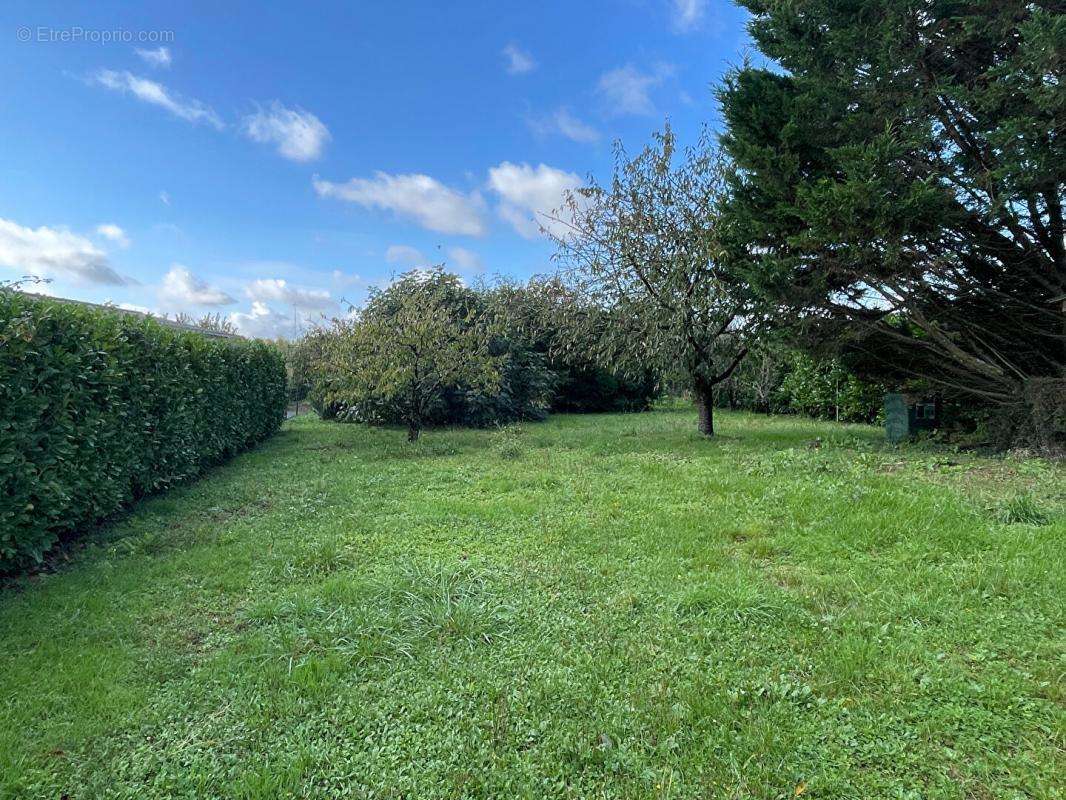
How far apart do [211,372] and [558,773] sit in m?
7.03

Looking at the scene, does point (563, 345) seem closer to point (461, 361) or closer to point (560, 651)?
point (461, 361)

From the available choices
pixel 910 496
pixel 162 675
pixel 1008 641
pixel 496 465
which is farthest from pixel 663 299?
pixel 162 675

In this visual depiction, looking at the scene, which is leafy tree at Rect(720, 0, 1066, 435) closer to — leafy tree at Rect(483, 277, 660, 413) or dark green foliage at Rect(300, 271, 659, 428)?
leafy tree at Rect(483, 277, 660, 413)

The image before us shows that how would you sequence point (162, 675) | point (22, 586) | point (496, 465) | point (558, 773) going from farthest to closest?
point (496, 465) → point (22, 586) → point (162, 675) → point (558, 773)

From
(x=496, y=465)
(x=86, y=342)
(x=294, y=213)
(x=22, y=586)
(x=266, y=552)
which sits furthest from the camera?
(x=294, y=213)

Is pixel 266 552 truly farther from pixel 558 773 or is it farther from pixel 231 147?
pixel 231 147

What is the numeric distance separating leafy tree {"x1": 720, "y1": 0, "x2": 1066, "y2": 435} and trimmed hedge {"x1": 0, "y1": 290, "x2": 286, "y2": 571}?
7.02m

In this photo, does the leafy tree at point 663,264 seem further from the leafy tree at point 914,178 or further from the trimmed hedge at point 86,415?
the trimmed hedge at point 86,415

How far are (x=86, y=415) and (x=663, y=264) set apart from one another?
7.75m

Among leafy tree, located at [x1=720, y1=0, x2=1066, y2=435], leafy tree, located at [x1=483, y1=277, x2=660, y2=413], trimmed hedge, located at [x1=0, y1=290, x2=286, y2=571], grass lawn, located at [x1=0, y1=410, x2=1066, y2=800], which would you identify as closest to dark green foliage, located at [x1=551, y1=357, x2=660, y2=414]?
leafy tree, located at [x1=483, y1=277, x2=660, y2=413]

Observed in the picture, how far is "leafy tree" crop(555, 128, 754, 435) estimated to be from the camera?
8.36 metres

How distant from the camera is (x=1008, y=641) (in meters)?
2.38

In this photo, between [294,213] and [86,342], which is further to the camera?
[294,213]

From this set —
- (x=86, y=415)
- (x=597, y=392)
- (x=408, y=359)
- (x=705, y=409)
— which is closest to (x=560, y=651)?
(x=86, y=415)
